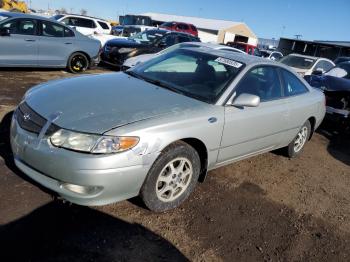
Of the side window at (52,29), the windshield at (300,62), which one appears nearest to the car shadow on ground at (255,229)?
the side window at (52,29)

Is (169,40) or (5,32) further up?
(5,32)

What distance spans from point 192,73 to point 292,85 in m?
1.61

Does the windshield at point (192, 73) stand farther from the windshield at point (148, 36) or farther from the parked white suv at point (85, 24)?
the parked white suv at point (85, 24)

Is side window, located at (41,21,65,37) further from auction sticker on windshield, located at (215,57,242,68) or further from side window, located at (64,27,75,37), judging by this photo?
auction sticker on windshield, located at (215,57,242,68)

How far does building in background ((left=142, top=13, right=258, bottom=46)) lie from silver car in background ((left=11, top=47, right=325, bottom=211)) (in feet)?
163

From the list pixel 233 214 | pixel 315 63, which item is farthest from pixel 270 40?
pixel 233 214

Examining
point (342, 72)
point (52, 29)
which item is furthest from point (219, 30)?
point (52, 29)

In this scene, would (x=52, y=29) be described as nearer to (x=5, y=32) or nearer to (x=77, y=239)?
(x=5, y=32)

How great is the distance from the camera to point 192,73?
15.0 feet

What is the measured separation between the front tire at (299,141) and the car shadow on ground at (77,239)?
10.3 ft

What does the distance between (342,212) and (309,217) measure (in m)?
0.55

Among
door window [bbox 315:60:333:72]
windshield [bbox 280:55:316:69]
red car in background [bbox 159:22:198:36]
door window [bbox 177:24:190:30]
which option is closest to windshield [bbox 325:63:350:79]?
windshield [bbox 280:55:316:69]

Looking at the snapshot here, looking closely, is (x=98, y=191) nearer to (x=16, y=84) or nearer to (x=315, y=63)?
(x=16, y=84)

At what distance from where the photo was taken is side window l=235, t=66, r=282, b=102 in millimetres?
4360
